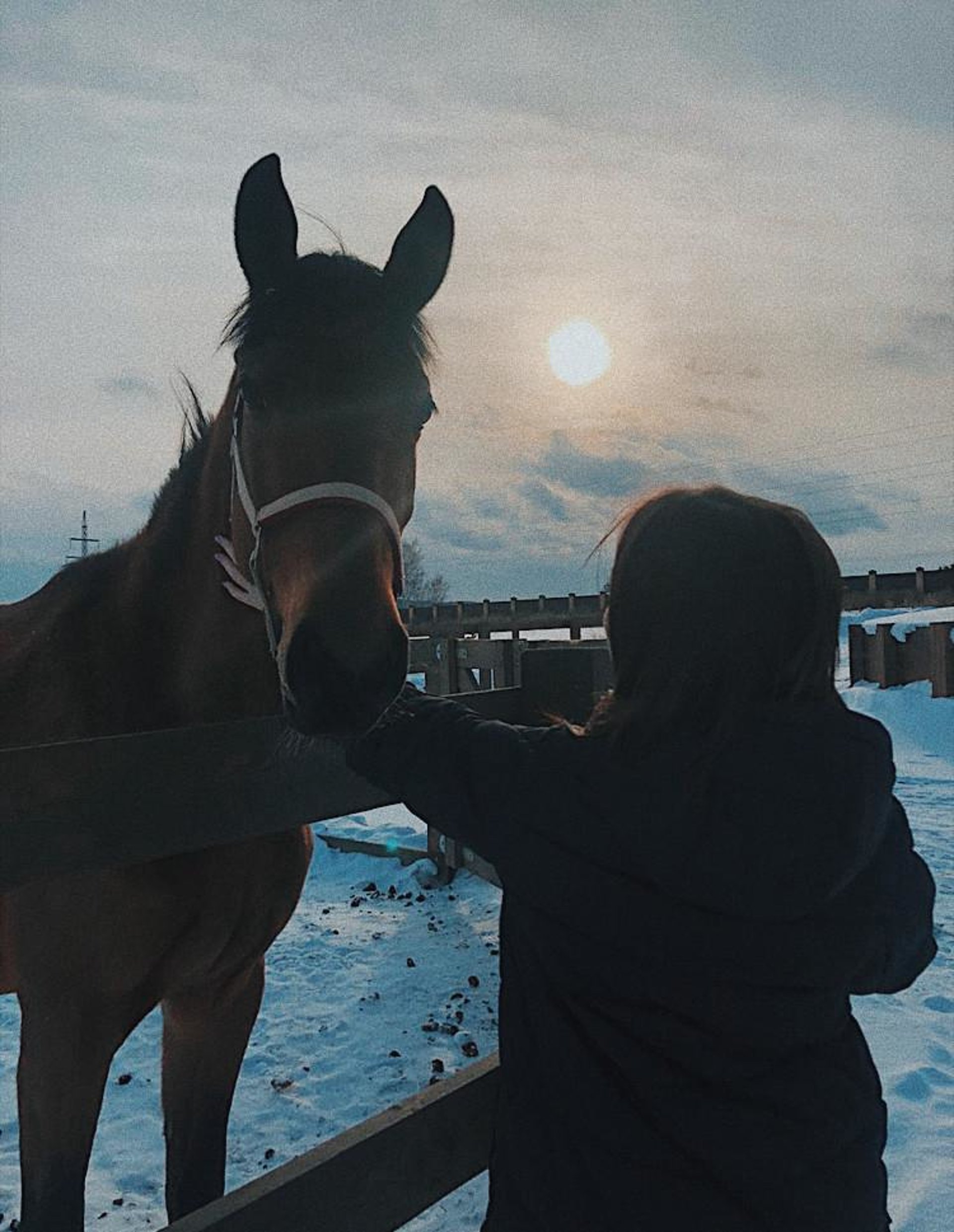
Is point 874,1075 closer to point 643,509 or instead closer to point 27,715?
point 643,509

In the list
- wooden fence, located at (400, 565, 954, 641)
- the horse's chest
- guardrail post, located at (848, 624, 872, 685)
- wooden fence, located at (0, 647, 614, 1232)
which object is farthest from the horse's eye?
wooden fence, located at (400, 565, 954, 641)

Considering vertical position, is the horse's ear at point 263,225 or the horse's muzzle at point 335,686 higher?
the horse's ear at point 263,225

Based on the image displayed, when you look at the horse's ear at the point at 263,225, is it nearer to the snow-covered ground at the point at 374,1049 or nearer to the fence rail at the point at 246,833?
the fence rail at the point at 246,833

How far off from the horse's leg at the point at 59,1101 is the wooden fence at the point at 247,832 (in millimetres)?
745

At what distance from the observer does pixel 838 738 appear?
1217mm

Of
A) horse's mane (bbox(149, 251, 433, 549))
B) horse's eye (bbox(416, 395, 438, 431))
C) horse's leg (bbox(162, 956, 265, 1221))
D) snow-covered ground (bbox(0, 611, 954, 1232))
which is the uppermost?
horse's mane (bbox(149, 251, 433, 549))

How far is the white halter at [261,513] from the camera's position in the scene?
1.75 m

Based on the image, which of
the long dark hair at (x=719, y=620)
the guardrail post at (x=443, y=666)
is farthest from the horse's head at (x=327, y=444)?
the guardrail post at (x=443, y=666)

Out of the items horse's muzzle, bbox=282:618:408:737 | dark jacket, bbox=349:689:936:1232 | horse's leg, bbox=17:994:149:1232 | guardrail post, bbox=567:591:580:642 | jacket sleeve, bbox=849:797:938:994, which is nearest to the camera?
dark jacket, bbox=349:689:936:1232

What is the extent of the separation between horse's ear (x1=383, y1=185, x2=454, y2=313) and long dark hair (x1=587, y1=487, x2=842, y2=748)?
1.17 meters

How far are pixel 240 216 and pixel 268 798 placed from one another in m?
1.40

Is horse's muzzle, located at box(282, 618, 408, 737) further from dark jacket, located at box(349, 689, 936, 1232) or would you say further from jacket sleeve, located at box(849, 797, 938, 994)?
jacket sleeve, located at box(849, 797, 938, 994)

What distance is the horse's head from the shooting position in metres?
1.52

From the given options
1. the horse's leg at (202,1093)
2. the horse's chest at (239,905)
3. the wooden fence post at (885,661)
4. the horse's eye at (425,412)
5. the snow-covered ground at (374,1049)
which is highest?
the horse's eye at (425,412)
